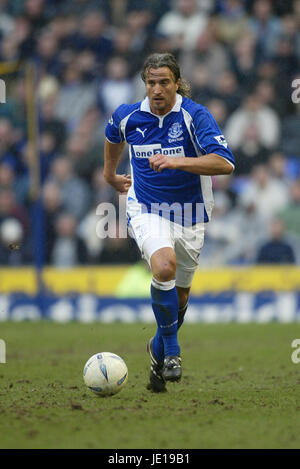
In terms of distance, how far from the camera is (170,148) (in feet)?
21.9

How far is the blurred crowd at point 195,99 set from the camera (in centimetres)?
1412

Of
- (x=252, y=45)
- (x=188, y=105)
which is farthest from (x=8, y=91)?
(x=188, y=105)

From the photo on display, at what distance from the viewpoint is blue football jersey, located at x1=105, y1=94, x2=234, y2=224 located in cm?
662

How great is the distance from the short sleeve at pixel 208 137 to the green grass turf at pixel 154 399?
5.89 ft

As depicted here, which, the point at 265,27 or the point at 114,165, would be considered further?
the point at 265,27

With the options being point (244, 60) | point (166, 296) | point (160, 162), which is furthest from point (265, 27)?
point (166, 296)

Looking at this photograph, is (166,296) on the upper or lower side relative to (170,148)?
lower

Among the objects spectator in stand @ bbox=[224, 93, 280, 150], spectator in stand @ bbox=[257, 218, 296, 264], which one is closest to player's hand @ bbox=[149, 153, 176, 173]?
spectator in stand @ bbox=[257, 218, 296, 264]

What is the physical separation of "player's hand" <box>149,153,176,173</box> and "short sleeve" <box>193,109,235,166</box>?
37 centimetres

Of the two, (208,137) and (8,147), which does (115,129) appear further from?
(8,147)

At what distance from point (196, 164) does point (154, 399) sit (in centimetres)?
171

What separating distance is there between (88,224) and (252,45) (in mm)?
4210

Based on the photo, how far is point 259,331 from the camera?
12133 mm

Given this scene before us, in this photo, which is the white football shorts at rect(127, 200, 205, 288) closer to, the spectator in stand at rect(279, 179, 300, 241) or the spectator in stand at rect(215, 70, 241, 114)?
the spectator in stand at rect(279, 179, 300, 241)
